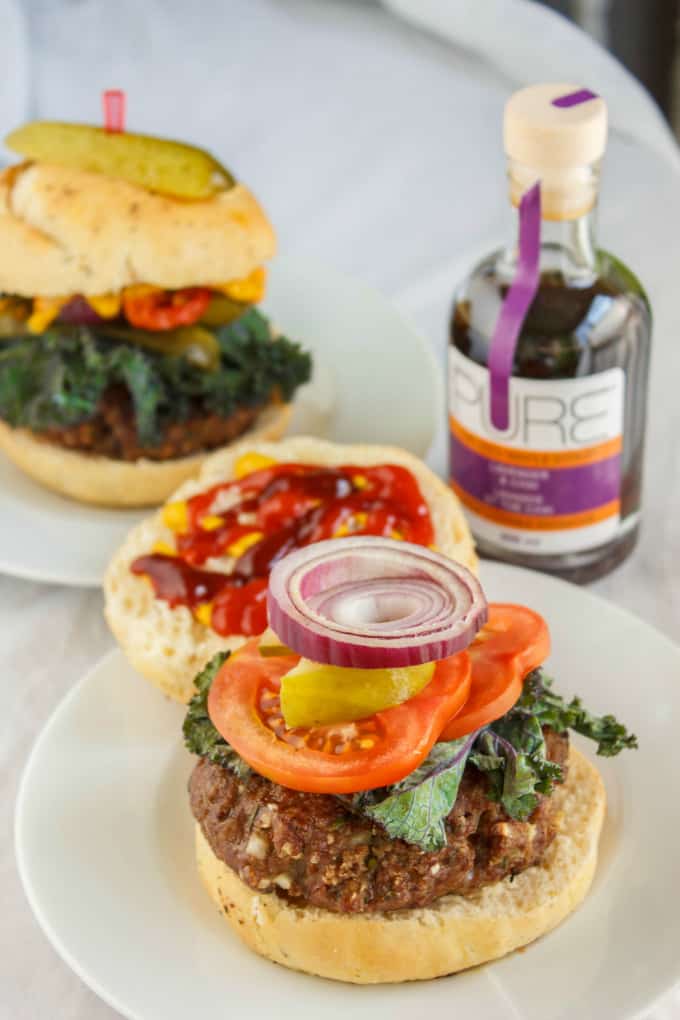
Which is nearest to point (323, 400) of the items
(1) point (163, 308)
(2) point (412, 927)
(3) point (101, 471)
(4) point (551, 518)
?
(1) point (163, 308)

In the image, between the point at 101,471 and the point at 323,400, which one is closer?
the point at 101,471

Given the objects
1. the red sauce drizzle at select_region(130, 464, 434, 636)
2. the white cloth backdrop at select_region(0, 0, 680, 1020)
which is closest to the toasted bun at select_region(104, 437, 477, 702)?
the red sauce drizzle at select_region(130, 464, 434, 636)

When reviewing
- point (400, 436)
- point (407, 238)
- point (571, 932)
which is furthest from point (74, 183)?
point (571, 932)

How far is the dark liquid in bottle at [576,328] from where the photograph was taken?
118 inches

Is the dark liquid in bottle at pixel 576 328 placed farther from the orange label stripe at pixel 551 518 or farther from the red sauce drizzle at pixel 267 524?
the red sauce drizzle at pixel 267 524

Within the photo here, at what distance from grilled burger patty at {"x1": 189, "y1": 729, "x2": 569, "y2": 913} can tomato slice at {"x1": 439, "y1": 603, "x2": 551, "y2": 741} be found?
116mm

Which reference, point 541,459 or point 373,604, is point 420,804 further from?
point 541,459

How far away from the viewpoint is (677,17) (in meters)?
5.94

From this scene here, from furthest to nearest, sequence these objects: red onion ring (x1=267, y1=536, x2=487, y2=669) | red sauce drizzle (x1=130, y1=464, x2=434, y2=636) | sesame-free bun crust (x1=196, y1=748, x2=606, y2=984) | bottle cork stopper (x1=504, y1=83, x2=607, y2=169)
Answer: red sauce drizzle (x1=130, y1=464, x2=434, y2=636)
bottle cork stopper (x1=504, y1=83, x2=607, y2=169)
sesame-free bun crust (x1=196, y1=748, x2=606, y2=984)
red onion ring (x1=267, y1=536, x2=487, y2=669)

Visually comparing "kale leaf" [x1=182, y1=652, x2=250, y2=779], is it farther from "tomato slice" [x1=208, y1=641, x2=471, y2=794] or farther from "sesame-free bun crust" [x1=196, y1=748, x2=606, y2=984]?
"sesame-free bun crust" [x1=196, y1=748, x2=606, y2=984]

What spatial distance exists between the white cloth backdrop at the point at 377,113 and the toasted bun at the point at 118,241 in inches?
29.0

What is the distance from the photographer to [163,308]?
353 centimetres

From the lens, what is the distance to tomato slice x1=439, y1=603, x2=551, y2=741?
7.14ft

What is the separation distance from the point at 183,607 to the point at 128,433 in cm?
77
